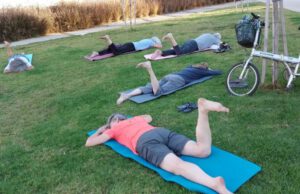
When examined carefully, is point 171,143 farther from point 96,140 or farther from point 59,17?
point 59,17

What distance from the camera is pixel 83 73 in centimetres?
692

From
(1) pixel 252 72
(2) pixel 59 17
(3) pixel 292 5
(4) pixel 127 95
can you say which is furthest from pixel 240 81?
(2) pixel 59 17

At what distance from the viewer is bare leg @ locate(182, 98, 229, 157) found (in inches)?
121

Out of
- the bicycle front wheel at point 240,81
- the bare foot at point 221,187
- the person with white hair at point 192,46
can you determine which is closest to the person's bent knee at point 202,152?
the bare foot at point 221,187

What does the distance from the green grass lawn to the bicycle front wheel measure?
5.0 inches

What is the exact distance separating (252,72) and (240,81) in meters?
0.20

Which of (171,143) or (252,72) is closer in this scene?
(171,143)

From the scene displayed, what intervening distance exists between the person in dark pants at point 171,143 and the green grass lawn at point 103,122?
0.47 ft

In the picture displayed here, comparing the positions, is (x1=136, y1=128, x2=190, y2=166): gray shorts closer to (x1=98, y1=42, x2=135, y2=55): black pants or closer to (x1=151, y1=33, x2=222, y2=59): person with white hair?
(x1=151, y1=33, x2=222, y2=59): person with white hair

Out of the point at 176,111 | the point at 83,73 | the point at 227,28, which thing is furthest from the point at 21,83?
the point at 227,28

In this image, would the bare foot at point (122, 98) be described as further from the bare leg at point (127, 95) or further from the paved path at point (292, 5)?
the paved path at point (292, 5)

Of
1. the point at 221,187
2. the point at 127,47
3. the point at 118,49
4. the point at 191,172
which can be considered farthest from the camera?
the point at 127,47

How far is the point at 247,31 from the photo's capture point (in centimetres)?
450

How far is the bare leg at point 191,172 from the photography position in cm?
267
